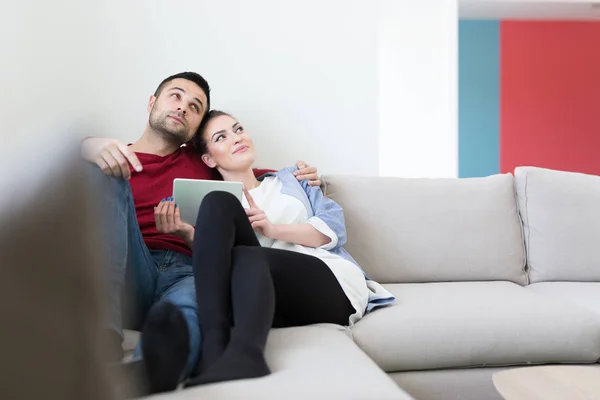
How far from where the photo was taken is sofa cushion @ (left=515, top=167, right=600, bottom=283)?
2.46 meters

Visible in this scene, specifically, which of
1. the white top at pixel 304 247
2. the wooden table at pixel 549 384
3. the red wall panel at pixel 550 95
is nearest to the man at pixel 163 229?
the white top at pixel 304 247

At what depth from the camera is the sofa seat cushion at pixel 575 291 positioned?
2.08 meters

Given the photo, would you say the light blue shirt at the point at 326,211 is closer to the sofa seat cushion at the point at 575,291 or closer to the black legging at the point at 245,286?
the black legging at the point at 245,286

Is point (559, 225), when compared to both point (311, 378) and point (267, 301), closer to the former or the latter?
point (267, 301)

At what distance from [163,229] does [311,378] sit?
0.86 m

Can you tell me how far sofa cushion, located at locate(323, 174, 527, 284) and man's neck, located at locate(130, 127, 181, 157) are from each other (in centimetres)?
61

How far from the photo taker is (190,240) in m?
1.87

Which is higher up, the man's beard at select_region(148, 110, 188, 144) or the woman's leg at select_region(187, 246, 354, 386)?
the man's beard at select_region(148, 110, 188, 144)

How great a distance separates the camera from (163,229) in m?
1.86

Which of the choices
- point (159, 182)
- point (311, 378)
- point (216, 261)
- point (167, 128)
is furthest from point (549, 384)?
point (167, 128)

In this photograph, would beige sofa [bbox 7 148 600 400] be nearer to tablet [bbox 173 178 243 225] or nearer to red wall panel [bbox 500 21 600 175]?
tablet [bbox 173 178 243 225]

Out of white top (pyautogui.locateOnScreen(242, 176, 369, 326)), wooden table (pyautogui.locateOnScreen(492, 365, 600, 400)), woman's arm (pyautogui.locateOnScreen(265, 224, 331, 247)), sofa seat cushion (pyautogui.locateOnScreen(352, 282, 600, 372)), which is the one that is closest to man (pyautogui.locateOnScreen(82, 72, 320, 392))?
white top (pyautogui.locateOnScreen(242, 176, 369, 326))

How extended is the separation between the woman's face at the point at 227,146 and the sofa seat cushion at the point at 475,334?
2.25ft

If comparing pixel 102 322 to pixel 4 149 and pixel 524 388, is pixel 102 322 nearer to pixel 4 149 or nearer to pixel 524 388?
pixel 4 149
